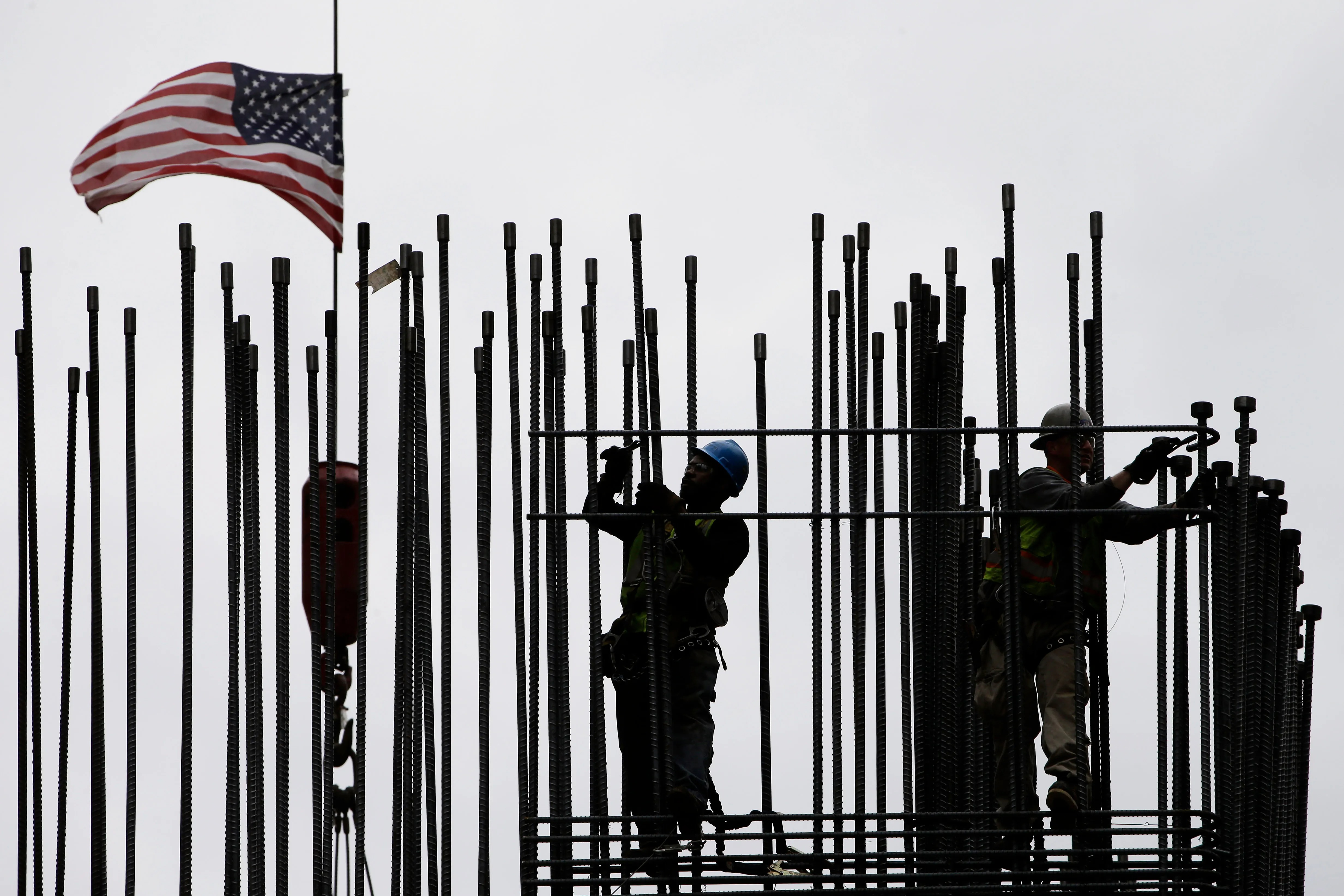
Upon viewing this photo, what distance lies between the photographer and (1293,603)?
1555 centimetres

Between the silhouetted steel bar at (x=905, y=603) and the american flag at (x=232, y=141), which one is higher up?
the american flag at (x=232, y=141)

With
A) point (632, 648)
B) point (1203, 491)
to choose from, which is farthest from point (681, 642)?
point (1203, 491)

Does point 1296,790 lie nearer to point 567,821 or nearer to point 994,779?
point 994,779

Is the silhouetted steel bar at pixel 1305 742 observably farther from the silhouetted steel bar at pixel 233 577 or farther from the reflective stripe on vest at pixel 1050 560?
the silhouetted steel bar at pixel 233 577

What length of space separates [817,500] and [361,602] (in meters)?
2.80

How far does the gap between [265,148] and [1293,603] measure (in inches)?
288

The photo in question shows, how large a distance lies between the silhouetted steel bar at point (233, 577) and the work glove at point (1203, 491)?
5.55 metres

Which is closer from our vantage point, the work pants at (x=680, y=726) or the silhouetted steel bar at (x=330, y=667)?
the silhouetted steel bar at (x=330, y=667)

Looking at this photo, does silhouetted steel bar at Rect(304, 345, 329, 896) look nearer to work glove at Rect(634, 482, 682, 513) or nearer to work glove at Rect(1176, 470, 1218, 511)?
work glove at Rect(634, 482, 682, 513)

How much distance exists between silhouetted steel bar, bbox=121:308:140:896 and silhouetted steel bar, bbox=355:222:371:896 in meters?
0.86

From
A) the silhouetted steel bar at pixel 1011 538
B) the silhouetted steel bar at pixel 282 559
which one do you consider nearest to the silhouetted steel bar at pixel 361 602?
the silhouetted steel bar at pixel 282 559

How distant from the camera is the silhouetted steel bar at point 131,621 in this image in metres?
14.6

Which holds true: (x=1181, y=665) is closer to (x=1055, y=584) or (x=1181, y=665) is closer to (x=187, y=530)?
(x=1055, y=584)

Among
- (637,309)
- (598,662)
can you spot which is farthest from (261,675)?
(637,309)
